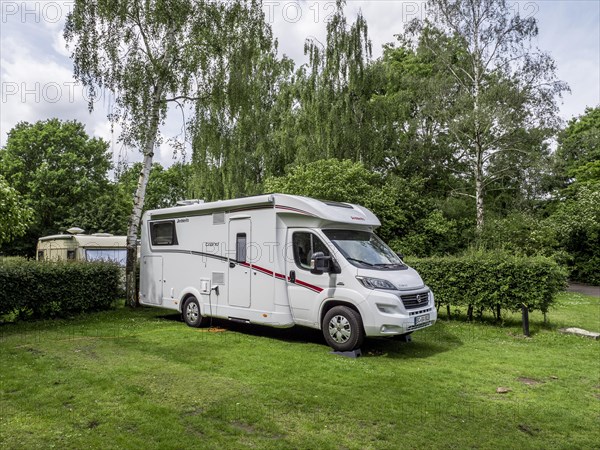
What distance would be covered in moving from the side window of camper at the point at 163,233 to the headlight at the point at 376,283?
544 cm

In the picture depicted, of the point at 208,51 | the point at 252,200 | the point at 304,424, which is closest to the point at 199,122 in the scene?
the point at 208,51

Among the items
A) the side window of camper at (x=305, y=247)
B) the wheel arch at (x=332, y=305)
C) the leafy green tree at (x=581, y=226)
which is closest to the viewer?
the wheel arch at (x=332, y=305)

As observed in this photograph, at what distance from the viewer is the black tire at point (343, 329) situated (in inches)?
297

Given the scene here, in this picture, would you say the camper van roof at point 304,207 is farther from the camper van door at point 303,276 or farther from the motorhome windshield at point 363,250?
the camper van door at point 303,276

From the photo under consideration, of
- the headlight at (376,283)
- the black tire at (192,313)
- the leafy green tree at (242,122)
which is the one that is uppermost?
the leafy green tree at (242,122)

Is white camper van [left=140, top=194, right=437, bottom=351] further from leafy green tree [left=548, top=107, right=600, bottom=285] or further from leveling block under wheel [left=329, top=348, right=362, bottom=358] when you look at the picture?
leafy green tree [left=548, top=107, right=600, bottom=285]

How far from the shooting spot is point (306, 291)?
27.0ft

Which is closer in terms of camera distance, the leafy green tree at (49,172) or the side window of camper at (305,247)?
the side window of camper at (305,247)

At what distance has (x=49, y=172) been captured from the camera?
32469 millimetres

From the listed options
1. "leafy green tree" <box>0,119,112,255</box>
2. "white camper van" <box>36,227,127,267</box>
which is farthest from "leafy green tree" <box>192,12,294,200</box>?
"leafy green tree" <box>0,119,112,255</box>

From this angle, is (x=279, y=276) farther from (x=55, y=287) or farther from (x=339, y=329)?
(x=55, y=287)

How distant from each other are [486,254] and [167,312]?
882 centimetres

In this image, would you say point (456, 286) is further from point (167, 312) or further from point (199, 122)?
point (199, 122)

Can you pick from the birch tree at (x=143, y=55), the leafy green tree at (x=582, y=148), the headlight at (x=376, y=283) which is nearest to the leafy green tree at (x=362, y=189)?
the birch tree at (x=143, y=55)
